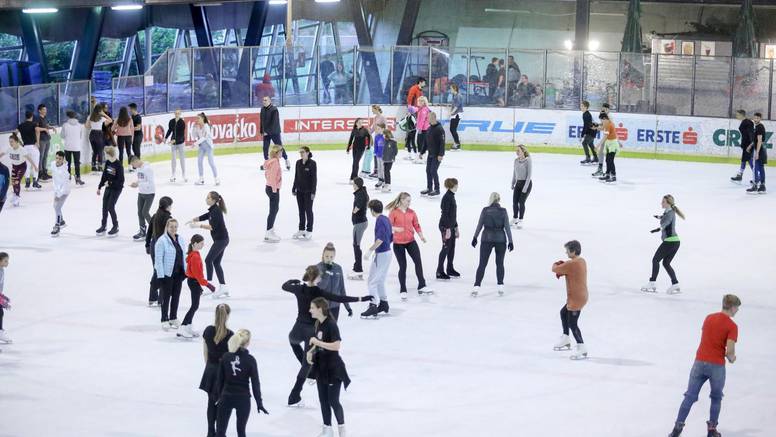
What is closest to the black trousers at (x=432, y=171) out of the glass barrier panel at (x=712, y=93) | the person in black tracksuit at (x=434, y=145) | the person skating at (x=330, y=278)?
the person in black tracksuit at (x=434, y=145)

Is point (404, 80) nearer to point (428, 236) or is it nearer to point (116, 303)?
point (428, 236)

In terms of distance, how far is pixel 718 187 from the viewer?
28281 millimetres

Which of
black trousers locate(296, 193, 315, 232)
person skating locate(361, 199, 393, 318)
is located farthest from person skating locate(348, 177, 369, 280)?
black trousers locate(296, 193, 315, 232)

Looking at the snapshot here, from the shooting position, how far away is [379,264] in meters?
16.2

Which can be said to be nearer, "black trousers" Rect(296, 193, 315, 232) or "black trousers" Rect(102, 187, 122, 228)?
"black trousers" Rect(102, 187, 122, 228)

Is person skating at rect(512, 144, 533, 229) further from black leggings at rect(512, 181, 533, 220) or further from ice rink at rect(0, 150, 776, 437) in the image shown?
ice rink at rect(0, 150, 776, 437)

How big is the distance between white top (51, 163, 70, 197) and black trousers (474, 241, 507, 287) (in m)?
7.44

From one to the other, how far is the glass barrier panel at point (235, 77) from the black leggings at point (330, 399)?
856 inches

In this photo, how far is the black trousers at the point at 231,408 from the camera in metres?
10.8

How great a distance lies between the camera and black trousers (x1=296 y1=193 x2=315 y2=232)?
20.9 meters

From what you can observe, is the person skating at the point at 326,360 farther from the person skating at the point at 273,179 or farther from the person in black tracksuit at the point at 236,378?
the person skating at the point at 273,179

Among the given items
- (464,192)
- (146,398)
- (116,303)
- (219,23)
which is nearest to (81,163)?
(464,192)

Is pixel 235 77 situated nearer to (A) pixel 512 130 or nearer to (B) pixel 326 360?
(A) pixel 512 130

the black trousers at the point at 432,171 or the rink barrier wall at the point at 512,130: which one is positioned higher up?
the rink barrier wall at the point at 512,130
